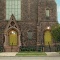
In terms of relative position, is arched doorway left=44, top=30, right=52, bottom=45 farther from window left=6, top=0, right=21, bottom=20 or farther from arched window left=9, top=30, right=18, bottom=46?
window left=6, top=0, right=21, bottom=20

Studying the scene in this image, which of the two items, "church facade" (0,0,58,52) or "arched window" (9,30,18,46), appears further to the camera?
"arched window" (9,30,18,46)

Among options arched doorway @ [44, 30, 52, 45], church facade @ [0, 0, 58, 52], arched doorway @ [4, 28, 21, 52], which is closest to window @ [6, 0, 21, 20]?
church facade @ [0, 0, 58, 52]

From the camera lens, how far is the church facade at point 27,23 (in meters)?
44.0

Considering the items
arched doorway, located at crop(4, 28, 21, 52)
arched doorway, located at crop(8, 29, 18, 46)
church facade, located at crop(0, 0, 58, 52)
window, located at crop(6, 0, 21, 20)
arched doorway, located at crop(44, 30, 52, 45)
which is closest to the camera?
arched doorway, located at crop(4, 28, 21, 52)

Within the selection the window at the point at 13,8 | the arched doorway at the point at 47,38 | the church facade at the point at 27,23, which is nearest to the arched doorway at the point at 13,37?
the church facade at the point at 27,23

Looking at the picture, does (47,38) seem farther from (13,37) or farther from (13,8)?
(13,8)

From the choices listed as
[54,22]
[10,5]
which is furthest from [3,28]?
[54,22]

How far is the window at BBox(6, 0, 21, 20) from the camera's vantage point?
45.6 metres

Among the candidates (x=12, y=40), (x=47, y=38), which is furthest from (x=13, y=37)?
(x=47, y=38)

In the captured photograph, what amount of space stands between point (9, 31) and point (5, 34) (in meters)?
1.05

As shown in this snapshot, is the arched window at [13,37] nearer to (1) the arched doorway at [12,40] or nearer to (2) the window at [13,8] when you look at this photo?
(1) the arched doorway at [12,40]

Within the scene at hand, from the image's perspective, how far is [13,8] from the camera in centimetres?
4600

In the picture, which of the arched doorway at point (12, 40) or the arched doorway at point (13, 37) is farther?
the arched doorway at point (13, 37)

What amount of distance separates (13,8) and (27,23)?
373 centimetres
